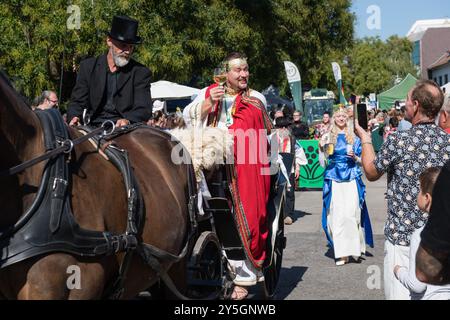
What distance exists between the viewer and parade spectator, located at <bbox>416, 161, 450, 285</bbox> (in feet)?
8.12

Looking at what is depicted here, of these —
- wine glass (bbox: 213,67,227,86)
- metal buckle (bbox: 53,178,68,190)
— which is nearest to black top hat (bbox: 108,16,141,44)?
wine glass (bbox: 213,67,227,86)

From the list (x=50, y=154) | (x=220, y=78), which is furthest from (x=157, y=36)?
(x=50, y=154)

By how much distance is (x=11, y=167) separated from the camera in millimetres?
3611

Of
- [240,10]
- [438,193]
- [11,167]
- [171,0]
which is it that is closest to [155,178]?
[11,167]

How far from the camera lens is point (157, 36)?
1691 cm

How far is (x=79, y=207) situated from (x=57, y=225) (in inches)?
8.7

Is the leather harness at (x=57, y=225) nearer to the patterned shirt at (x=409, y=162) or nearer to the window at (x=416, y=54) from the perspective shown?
the patterned shirt at (x=409, y=162)

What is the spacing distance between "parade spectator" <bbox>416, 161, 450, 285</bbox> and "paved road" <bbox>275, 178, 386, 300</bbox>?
3.73m

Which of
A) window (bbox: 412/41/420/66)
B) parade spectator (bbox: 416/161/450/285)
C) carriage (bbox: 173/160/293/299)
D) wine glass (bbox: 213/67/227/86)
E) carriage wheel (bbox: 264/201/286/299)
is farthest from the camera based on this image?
window (bbox: 412/41/420/66)

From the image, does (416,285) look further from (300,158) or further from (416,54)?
(416,54)

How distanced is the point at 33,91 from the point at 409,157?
11.7 metres

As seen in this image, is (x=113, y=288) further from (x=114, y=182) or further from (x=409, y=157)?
(x=409, y=157)

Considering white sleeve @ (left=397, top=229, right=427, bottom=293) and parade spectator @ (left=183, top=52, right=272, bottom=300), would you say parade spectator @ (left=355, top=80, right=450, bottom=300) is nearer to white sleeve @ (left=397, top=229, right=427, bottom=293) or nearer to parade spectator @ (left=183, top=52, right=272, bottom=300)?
white sleeve @ (left=397, top=229, right=427, bottom=293)

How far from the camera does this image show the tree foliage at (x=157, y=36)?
1478 centimetres
